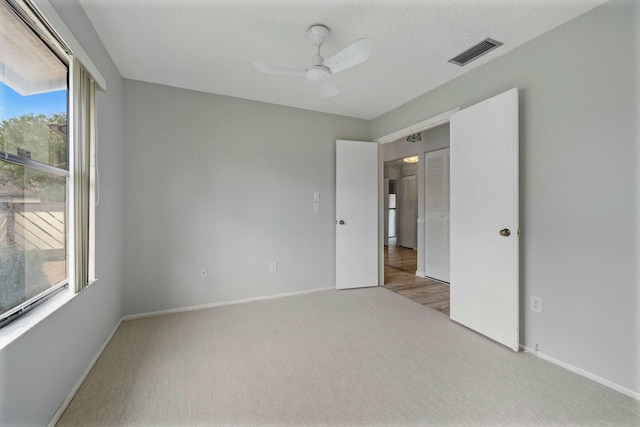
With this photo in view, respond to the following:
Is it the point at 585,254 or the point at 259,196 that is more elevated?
A: the point at 259,196

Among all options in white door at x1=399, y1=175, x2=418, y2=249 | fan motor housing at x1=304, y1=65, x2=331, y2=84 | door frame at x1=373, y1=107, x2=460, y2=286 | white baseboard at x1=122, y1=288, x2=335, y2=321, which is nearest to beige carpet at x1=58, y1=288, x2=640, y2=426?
white baseboard at x1=122, y1=288, x2=335, y2=321

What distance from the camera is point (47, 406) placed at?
1390mm

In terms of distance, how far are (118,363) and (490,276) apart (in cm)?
306

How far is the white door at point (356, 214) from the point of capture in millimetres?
3855

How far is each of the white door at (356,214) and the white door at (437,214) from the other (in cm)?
110

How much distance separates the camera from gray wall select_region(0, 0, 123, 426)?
1178 millimetres

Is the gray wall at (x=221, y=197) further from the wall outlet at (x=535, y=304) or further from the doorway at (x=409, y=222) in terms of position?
the wall outlet at (x=535, y=304)

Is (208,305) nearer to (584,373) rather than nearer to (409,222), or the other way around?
(584,373)

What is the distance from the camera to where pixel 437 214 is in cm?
440

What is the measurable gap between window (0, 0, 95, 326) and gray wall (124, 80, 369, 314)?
1034mm

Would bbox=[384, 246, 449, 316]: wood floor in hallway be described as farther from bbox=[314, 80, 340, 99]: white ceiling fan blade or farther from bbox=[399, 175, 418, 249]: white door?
bbox=[314, 80, 340, 99]: white ceiling fan blade

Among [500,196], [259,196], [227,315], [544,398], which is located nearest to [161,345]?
[227,315]

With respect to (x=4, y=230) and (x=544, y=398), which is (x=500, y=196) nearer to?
(x=544, y=398)

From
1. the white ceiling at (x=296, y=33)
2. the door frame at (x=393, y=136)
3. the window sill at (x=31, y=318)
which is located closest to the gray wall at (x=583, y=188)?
the white ceiling at (x=296, y=33)
